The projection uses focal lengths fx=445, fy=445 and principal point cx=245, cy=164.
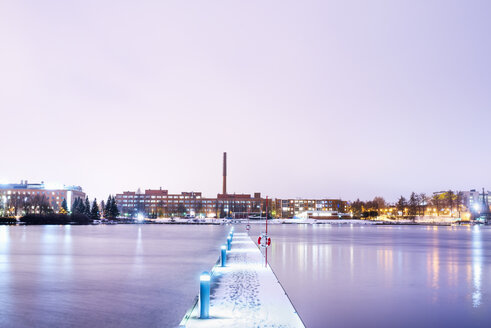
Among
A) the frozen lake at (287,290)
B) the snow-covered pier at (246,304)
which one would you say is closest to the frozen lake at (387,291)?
the frozen lake at (287,290)

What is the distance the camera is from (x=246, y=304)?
12.5 m

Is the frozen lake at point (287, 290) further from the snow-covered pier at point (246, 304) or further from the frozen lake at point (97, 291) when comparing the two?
the snow-covered pier at point (246, 304)

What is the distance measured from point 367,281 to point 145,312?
Result: 1034 cm

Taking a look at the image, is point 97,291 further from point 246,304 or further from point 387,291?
point 387,291

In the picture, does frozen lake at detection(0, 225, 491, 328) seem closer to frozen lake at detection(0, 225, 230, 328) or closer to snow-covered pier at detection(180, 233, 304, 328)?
frozen lake at detection(0, 225, 230, 328)

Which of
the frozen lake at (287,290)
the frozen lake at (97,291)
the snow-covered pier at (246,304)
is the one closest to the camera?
the snow-covered pier at (246,304)

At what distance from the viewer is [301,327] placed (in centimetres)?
1009

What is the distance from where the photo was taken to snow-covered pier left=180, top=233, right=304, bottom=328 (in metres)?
10.5

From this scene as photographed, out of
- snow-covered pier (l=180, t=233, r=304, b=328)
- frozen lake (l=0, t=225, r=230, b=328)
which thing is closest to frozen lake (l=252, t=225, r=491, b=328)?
snow-covered pier (l=180, t=233, r=304, b=328)

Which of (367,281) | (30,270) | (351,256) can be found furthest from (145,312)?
(351,256)

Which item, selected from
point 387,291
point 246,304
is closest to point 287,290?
point 387,291

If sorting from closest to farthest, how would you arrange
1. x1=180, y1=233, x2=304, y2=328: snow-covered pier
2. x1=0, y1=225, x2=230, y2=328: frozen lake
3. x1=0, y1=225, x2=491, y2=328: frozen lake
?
1. x1=180, y1=233, x2=304, y2=328: snow-covered pier
2. x1=0, y1=225, x2=230, y2=328: frozen lake
3. x1=0, y1=225, x2=491, y2=328: frozen lake

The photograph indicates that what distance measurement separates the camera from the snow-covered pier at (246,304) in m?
10.5

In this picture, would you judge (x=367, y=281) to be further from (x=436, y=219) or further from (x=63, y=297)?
(x=436, y=219)
